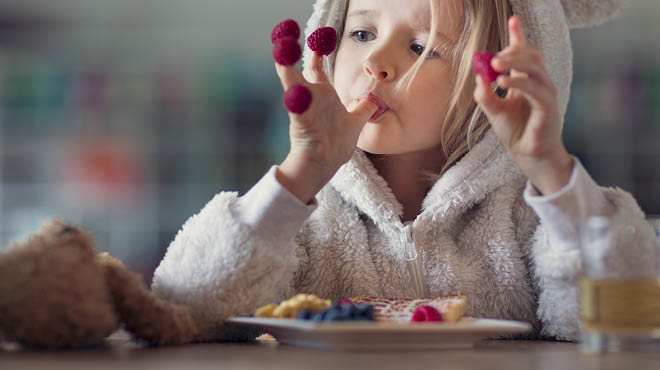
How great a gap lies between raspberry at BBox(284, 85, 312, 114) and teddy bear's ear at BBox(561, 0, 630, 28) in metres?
0.51

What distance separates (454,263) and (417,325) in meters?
0.27

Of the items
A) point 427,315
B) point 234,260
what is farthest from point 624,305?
point 234,260

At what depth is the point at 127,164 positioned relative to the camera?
9.43 ft

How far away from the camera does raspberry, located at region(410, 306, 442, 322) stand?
0.75 m

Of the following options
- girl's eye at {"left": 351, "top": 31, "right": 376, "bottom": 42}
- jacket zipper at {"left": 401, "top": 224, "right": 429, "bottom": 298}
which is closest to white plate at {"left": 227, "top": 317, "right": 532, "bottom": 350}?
jacket zipper at {"left": 401, "top": 224, "right": 429, "bottom": 298}

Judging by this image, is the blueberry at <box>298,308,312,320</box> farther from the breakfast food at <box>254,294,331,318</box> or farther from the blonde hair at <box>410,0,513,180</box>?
the blonde hair at <box>410,0,513,180</box>

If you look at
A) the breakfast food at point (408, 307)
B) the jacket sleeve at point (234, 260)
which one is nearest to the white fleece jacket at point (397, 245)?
the jacket sleeve at point (234, 260)

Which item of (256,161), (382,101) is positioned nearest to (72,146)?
(256,161)

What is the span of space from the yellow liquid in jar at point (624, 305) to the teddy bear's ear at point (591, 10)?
1.95ft

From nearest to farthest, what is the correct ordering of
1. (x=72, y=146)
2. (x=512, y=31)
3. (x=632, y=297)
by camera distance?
(x=632, y=297), (x=512, y=31), (x=72, y=146)

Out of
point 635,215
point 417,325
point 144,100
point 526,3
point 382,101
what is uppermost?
point 144,100

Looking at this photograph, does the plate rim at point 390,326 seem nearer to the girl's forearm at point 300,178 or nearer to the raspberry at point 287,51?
the girl's forearm at point 300,178

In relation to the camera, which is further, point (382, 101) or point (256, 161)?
point (256, 161)

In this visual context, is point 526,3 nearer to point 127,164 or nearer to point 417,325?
point 417,325
